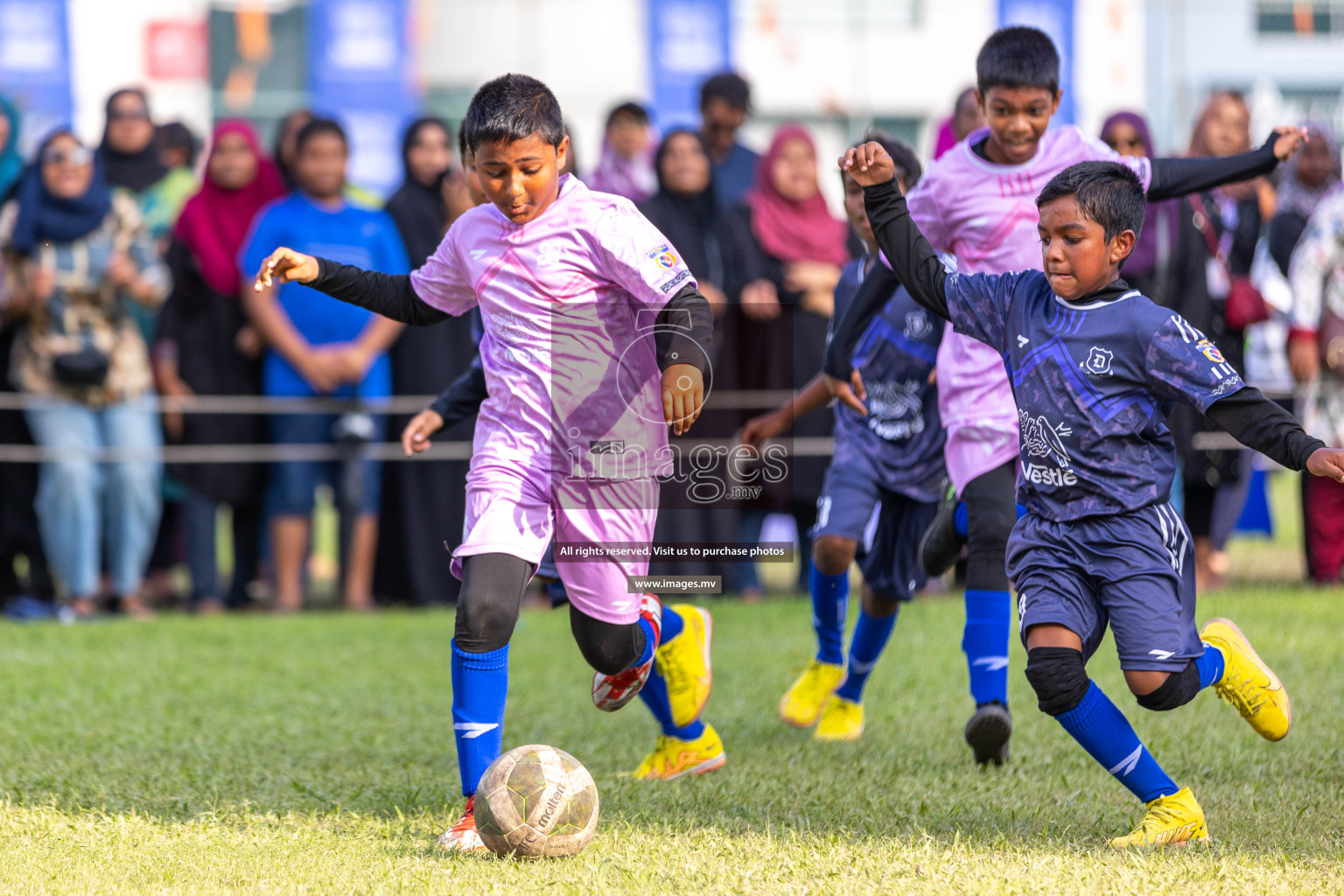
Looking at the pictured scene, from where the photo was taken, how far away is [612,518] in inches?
175

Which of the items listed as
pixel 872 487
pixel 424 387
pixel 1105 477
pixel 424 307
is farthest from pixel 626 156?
pixel 1105 477

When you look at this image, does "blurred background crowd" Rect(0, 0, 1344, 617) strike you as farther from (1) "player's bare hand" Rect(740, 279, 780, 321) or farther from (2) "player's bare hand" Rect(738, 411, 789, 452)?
(2) "player's bare hand" Rect(738, 411, 789, 452)

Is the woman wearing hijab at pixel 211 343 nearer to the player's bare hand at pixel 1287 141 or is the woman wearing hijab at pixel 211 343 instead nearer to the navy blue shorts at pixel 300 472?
the navy blue shorts at pixel 300 472

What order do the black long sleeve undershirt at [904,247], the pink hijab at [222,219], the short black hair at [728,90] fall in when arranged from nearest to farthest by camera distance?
the black long sleeve undershirt at [904,247] → the pink hijab at [222,219] → the short black hair at [728,90]

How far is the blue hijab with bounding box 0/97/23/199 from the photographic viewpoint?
9250 mm

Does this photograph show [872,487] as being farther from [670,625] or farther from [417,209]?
[417,209]

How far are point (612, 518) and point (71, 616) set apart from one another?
511 centimetres

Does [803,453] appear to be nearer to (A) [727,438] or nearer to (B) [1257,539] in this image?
(A) [727,438]

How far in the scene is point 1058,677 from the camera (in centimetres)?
395

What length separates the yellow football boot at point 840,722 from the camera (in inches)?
221

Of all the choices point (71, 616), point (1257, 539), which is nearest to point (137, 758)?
point (71, 616)

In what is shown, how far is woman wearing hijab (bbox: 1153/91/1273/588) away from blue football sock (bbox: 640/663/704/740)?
419cm

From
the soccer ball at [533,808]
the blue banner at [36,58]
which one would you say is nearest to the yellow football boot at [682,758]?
the soccer ball at [533,808]

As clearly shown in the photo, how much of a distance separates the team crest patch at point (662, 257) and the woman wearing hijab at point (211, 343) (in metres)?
5.04
